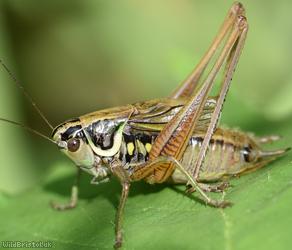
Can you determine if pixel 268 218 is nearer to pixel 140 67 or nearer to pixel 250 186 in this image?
pixel 250 186

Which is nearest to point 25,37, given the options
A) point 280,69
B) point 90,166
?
point 280,69

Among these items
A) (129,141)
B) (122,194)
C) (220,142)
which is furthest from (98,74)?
(122,194)

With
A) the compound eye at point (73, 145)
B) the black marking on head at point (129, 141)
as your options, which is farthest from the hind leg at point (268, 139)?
the compound eye at point (73, 145)

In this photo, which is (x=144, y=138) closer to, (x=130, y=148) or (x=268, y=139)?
(x=130, y=148)

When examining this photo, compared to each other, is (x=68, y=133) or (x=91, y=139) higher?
(x=68, y=133)

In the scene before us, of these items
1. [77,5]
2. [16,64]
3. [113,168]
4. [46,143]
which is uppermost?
[77,5]
